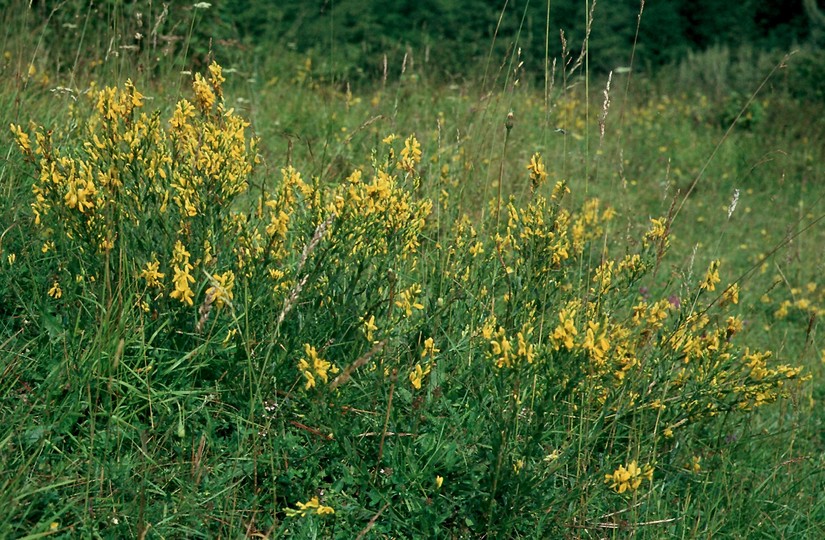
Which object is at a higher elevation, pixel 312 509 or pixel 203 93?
pixel 203 93

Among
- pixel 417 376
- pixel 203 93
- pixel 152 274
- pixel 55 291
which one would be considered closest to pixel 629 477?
pixel 417 376

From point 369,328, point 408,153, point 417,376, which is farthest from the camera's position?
point 408,153

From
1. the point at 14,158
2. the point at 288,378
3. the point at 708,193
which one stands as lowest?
the point at 708,193

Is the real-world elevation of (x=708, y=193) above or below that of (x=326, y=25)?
below

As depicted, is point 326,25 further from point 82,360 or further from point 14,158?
point 82,360

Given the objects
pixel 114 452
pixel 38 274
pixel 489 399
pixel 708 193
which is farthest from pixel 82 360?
pixel 708 193

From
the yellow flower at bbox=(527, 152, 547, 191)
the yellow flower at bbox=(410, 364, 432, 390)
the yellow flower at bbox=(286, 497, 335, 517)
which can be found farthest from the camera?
the yellow flower at bbox=(527, 152, 547, 191)

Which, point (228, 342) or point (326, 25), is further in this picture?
point (326, 25)

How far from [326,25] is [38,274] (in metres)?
6.98

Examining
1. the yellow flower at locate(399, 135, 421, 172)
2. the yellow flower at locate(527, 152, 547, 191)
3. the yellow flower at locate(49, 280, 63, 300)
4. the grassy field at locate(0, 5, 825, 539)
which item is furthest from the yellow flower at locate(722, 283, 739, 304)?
the yellow flower at locate(49, 280, 63, 300)

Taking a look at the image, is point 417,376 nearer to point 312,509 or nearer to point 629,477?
point 312,509

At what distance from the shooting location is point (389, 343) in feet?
7.93

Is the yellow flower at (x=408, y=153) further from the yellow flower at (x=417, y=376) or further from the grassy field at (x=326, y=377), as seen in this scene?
the yellow flower at (x=417, y=376)

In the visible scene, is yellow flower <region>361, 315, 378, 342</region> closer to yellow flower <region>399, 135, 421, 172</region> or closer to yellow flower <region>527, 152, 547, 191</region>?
yellow flower <region>399, 135, 421, 172</region>
